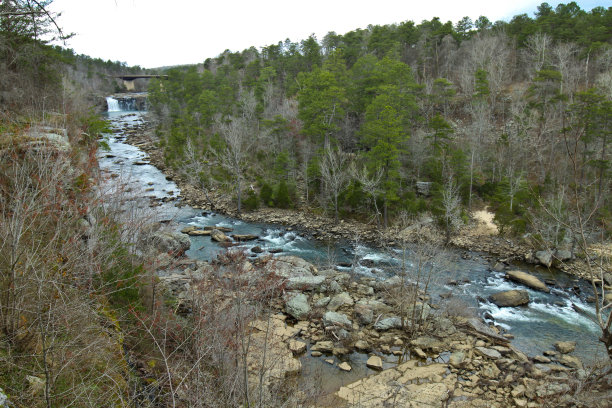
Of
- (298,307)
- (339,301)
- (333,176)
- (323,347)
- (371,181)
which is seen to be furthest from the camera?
(333,176)

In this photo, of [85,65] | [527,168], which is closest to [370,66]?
[527,168]

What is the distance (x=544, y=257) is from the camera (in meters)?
21.3

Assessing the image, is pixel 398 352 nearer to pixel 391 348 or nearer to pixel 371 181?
pixel 391 348

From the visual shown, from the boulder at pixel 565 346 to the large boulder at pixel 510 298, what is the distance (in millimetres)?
3031

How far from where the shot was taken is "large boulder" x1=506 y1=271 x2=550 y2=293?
1839 centimetres

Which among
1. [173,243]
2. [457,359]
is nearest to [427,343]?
[457,359]

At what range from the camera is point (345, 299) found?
51.5 feet

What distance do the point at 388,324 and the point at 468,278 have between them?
7721 mm

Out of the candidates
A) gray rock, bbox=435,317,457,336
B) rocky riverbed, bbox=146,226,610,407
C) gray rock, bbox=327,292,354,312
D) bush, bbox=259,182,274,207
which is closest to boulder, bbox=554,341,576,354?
rocky riverbed, bbox=146,226,610,407

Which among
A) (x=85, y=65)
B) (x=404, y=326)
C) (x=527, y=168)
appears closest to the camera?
(x=404, y=326)

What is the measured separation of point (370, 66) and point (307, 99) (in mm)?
8902

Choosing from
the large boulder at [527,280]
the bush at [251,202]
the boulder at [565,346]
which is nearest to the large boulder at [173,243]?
the bush at [251,202]

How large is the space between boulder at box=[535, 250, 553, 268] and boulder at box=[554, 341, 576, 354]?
866 cm

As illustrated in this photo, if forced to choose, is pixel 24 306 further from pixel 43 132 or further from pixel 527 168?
pixel 527 168
